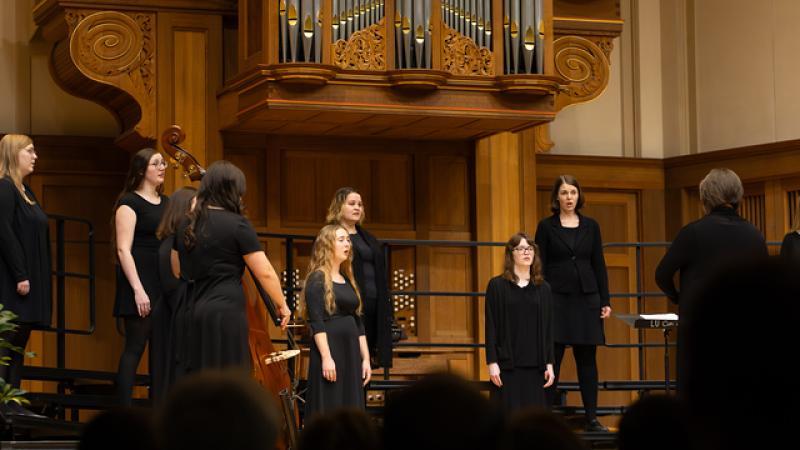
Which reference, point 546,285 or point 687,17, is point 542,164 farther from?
point 546,285

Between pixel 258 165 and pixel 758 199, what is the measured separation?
4.32 metres

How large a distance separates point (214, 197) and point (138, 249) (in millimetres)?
1631

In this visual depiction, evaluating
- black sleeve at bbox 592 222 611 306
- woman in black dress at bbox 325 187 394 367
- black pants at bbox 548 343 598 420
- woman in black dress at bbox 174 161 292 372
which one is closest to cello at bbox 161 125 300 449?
woman in black dress at bbox 174 161 292 372

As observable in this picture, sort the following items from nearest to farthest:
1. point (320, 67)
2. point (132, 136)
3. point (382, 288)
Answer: point (382, 288), point (320, 67), point (132, 136)

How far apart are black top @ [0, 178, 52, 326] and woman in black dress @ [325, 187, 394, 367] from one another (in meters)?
1.63

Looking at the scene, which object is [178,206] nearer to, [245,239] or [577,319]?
[245,239]

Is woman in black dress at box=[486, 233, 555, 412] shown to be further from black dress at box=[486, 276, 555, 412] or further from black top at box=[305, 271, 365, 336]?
black top at box=[305, 271, 365, 336]

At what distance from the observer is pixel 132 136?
368 inches

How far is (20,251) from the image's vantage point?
6.64 metres

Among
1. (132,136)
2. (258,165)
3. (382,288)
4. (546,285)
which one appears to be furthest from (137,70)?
(546,285)

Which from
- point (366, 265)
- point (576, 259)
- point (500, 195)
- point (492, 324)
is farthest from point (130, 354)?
point (500, 195)

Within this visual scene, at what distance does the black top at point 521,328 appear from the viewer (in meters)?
7.45

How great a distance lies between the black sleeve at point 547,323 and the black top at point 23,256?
2784 millimetres

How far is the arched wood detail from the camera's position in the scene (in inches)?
353
